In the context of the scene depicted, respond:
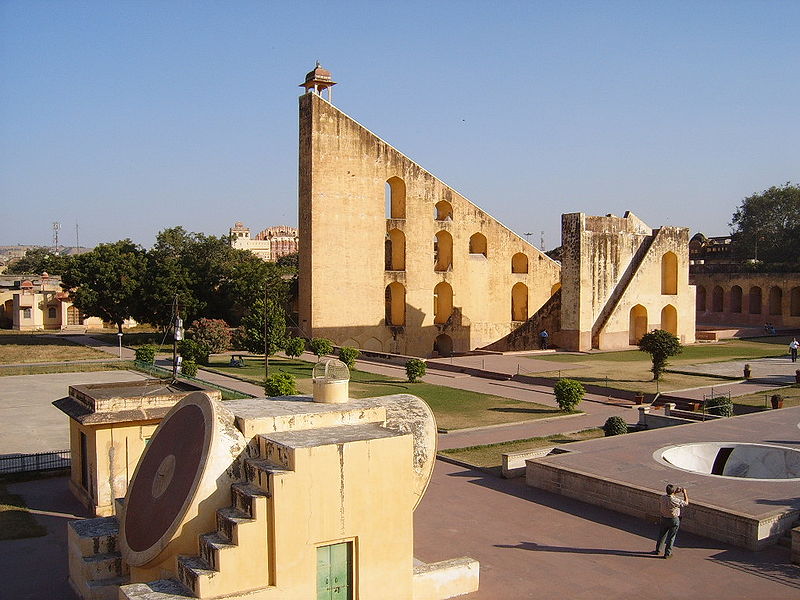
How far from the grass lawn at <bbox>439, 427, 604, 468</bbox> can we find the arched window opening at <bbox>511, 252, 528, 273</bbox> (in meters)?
21.2

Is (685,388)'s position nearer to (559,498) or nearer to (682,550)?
(559,498)

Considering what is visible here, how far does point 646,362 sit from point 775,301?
71.0ft

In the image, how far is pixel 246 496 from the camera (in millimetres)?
6852

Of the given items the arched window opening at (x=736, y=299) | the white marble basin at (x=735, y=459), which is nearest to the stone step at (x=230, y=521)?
the white marble basin at (x=735, y=459)

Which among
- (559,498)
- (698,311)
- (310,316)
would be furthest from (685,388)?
(698,311)

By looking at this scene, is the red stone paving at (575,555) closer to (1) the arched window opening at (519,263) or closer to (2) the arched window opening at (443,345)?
(2) the arched window opening at (443,345)

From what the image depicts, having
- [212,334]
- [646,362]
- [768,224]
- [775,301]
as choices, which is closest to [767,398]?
[646,362]

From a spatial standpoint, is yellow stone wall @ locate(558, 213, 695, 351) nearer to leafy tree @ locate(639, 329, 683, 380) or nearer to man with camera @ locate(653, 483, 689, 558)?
leafy tree @ locate(639, 329, 683, 380)

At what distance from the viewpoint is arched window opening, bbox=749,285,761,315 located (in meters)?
46.9

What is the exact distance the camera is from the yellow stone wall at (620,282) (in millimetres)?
32312

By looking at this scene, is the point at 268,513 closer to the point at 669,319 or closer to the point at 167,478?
the point at 167,478

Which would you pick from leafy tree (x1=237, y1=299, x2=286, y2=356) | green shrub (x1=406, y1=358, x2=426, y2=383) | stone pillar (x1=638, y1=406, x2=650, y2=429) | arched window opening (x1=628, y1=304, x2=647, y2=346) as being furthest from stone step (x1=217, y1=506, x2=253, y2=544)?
arched window opening (x1=628, y1=304, x2=647, y2=346)

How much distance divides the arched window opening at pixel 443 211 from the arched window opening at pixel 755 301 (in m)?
21.5

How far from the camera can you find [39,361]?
1179 inches
